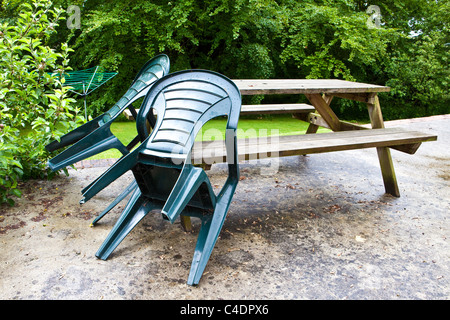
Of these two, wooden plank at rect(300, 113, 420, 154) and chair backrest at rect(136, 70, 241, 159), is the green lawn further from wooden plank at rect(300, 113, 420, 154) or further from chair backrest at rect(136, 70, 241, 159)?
chair backrest at rect(136, 70, 241, 159)

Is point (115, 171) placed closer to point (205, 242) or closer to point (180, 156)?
point (180, 156)

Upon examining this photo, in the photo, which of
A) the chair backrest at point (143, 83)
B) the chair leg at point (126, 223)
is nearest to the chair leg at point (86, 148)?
the chair backrest at point (143, 83)

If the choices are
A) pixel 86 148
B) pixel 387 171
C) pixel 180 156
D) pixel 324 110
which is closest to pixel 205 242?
pixel 180 156

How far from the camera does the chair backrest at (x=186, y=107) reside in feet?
7.34

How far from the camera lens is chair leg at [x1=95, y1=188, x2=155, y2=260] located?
2.31 m

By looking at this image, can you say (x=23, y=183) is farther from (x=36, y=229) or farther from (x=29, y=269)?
(x=29, y=269)

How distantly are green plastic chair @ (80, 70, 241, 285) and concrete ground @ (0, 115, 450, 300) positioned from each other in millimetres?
203

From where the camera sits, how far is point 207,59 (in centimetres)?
799

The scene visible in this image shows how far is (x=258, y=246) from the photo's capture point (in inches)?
98.8

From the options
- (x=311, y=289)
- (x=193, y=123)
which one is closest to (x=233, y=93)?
(x=193, y=123)

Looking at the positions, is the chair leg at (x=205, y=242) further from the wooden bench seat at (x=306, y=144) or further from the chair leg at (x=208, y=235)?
the wooden bench seat at (x=306, y=144)

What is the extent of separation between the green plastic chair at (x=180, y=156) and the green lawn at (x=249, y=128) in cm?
341

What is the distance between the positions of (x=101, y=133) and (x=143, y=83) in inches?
21.4

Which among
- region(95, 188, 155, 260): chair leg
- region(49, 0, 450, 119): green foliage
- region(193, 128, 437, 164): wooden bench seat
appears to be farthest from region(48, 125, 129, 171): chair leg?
region(49, 0, 450, 119): green foliage
